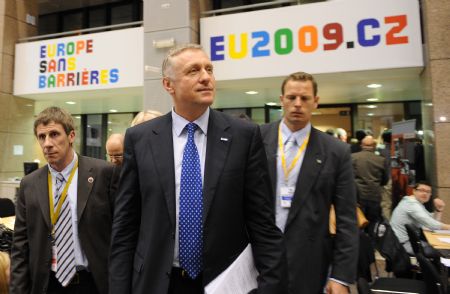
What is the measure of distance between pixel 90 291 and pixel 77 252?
267mm

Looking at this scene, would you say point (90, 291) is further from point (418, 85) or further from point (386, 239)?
point (418, 85)

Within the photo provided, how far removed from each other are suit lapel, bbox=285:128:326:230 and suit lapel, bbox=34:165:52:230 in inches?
55.9

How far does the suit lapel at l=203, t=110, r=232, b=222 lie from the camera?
1.44m

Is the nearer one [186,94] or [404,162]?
[186,94]

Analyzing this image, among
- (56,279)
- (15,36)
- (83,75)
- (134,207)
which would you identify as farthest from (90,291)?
(15,36)

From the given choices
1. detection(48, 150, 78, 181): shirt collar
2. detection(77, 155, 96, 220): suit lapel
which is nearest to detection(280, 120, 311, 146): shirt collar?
detection(77, 155, 96, 220): suit lapel

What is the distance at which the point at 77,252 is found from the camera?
82.8 inches

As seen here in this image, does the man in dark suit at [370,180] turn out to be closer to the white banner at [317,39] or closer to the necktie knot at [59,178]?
the white banner at [317,39]

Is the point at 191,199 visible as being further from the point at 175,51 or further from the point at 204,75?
the point at 175,51

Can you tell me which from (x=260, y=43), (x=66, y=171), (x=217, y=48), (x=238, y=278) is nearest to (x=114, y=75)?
(x=217, y=48)

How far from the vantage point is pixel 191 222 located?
146 cm

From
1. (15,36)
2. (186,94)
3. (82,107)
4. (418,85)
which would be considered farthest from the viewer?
(82,107)

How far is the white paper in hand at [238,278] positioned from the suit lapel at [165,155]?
29 cm

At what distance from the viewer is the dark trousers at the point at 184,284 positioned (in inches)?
57.6
